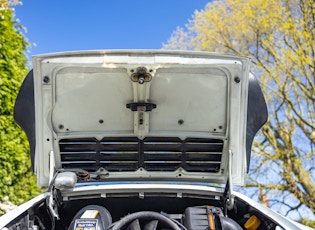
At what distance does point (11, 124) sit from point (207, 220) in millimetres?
4885

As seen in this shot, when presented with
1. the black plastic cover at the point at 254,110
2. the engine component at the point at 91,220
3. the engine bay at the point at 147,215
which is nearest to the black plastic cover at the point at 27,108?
the engine bay at the point at 147,215

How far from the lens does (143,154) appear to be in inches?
131

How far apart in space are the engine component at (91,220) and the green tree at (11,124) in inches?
159

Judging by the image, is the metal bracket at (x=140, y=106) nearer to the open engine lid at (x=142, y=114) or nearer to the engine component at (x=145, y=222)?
the open engine lid at (x=142, y=114)

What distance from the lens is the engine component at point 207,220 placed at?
2396 mm

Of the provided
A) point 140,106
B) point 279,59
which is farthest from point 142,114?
point 279,59

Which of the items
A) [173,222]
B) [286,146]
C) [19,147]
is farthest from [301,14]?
[173,222]

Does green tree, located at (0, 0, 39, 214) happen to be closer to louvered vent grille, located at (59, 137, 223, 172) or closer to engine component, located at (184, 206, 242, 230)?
louvered vent grille, located at (59, 137, 223, 172)

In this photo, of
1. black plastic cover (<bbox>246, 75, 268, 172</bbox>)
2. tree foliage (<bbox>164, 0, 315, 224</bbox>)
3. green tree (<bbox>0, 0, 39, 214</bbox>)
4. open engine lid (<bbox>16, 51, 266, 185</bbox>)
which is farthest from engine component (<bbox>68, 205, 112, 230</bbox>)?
tree foliage (<bbox>164, 0, 315, 224</bbox>)

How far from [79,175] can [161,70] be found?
3.80 ft

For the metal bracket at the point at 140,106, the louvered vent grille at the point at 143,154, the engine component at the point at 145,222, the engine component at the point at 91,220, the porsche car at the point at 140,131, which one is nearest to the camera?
the engine component at the point at 145,222

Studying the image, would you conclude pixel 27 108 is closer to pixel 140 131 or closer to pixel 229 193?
pixel 140 131

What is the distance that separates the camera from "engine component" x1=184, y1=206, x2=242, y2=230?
2396mm

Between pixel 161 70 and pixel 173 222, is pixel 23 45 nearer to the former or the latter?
pixel 161 70
